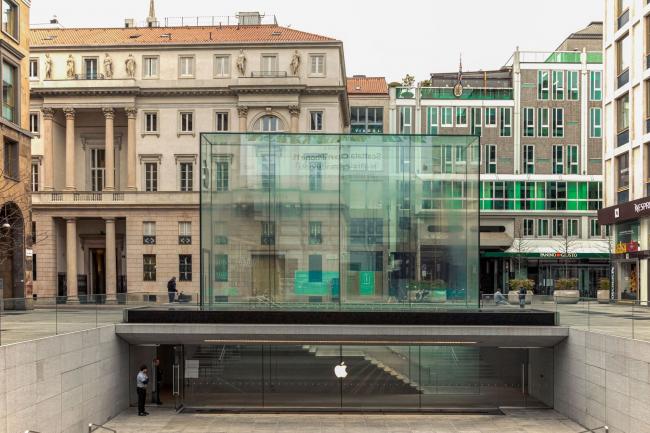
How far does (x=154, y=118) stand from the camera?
58594 mm

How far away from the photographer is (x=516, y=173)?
2813 inches

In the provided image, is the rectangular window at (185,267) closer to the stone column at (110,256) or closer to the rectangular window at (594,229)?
the stone column at (110,256)

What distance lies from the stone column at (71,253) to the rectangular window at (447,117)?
35.9m

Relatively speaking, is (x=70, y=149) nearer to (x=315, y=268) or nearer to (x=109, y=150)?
(x=109, y=150)

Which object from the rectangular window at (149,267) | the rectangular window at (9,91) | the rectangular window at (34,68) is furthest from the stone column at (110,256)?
the rectangular window at (9,91)

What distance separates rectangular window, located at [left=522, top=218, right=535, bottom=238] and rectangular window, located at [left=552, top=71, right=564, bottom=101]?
39.6 feet

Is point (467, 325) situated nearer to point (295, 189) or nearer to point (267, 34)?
point (295, 189)

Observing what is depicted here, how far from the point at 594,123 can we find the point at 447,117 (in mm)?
13824

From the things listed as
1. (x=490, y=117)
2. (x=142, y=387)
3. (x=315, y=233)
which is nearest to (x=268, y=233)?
(x=315, y=233)

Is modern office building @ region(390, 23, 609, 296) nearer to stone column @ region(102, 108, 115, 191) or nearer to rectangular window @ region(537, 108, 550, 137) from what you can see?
rectangular window @ region(537, 108, 550, 137)

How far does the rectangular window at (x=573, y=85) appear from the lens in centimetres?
7156

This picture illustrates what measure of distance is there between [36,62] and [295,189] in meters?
38.9

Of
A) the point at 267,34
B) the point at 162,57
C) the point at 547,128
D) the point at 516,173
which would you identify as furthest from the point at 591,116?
the point at 162,57

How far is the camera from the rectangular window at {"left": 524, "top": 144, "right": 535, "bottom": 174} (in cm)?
7156
